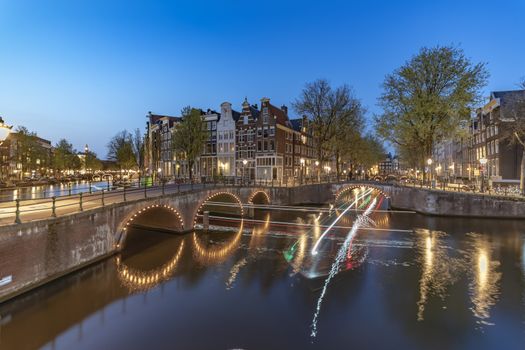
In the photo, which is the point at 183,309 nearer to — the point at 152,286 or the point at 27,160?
the point at 152,286

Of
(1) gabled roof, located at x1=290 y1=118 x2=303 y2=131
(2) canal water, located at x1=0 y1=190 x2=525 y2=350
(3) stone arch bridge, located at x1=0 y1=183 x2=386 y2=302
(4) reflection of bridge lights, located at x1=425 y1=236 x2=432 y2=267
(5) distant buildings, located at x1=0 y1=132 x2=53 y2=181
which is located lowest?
(2) canal water, located at x1=0 y1=190 x2=525 y2=350

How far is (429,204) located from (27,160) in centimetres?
7757

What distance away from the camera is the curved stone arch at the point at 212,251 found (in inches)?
832

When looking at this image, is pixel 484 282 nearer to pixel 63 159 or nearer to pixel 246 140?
pixel 246 140

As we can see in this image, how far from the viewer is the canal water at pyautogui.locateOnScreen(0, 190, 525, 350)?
11.6m

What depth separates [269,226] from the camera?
3250 centimetres

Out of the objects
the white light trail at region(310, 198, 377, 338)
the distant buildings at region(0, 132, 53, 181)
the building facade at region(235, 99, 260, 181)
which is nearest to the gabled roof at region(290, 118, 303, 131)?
the building facade at region(235, 99, 260, 181)

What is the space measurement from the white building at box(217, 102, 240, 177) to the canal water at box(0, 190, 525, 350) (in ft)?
120

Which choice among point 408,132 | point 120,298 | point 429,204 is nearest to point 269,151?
point 408,132

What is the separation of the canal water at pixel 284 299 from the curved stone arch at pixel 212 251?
0.13m

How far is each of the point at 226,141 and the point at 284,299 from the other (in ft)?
161

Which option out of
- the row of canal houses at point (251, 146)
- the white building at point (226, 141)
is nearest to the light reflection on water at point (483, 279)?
the row of canal houses at point (251, 146)

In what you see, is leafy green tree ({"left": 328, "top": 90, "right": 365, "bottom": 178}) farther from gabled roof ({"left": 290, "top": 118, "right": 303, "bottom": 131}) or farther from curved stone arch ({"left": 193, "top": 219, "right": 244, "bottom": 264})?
curved stone arch ({"left": 193, "top": 219, "right": 244, "bottom": 264})

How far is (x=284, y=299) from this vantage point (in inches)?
589
